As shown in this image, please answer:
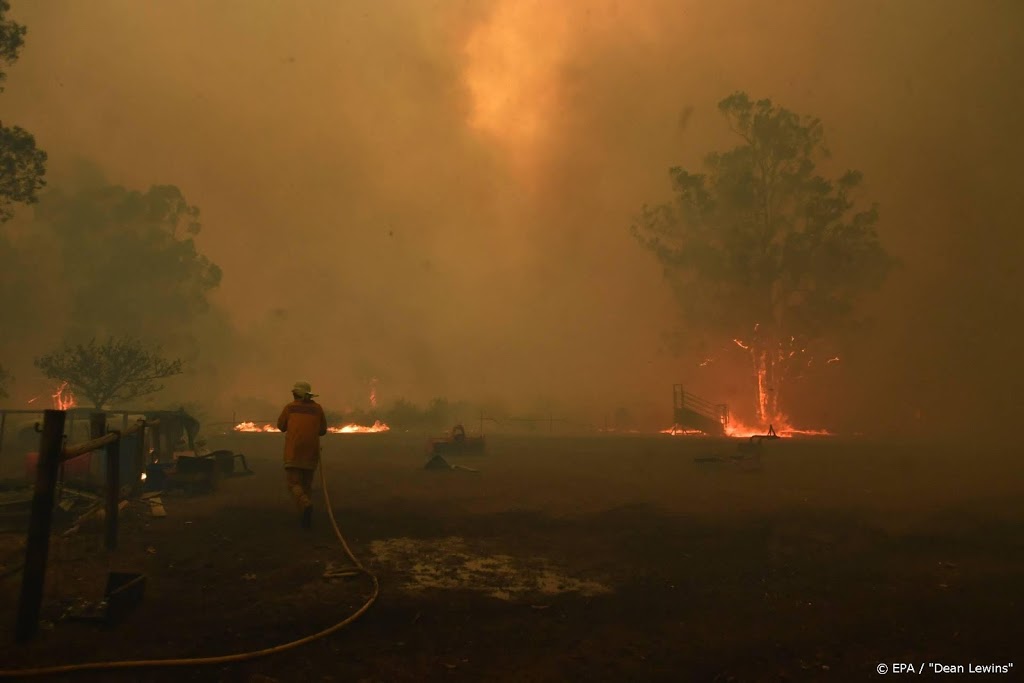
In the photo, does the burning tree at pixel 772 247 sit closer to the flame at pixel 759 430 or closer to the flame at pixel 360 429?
the flame at pixel 759 430

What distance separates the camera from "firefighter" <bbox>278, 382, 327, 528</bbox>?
10000 mm

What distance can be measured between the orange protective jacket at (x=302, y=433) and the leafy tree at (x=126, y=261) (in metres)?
45.1

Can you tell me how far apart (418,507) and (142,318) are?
46490mm

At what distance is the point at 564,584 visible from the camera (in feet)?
24.2

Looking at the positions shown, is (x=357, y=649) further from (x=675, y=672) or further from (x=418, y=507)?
(x=418, y=507)

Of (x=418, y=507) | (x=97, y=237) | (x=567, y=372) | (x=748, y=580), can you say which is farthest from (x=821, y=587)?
(x=567, y=372)

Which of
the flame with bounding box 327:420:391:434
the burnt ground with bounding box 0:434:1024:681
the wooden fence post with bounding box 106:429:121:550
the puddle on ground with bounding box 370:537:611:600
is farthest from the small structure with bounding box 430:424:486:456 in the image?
the flame with bounding box 327:420:391:434

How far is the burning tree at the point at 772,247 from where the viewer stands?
41469mm

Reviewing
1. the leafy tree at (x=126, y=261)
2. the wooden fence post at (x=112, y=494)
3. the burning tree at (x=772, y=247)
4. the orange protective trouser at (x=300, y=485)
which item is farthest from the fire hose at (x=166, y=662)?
the leafy tree at (x=126, y=261)

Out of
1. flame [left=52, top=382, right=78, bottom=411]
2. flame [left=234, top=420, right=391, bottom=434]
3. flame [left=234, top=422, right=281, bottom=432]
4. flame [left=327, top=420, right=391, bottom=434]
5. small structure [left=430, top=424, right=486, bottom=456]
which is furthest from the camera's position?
flame [left=52, top=382, right=78, bottom=411]

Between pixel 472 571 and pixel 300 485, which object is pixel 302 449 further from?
pixel 472 571

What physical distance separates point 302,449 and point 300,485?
0.60 metres

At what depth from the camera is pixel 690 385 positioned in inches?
2185

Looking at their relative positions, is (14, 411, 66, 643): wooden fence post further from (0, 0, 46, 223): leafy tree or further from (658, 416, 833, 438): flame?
(658, 416, 833, 438): flame
